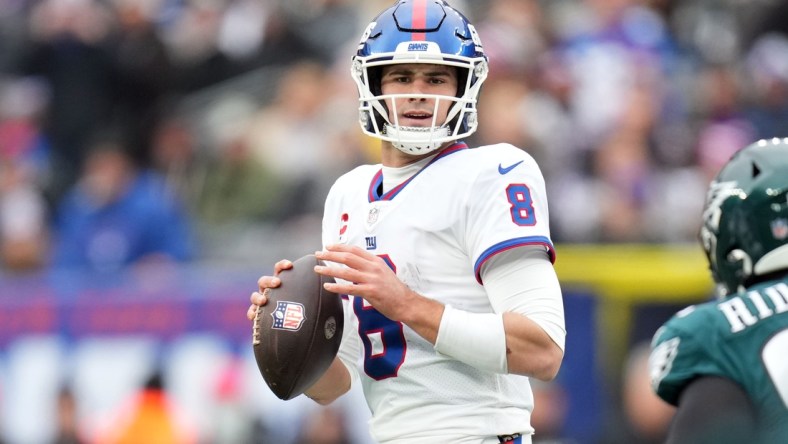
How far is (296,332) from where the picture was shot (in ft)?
12.0

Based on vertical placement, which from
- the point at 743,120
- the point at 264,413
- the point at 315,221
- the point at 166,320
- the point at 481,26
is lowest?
the point at 264,413

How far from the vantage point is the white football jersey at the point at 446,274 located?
354 centimetres

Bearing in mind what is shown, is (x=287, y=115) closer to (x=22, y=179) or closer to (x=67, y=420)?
(x=22, y=179)

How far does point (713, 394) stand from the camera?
3.09 metres

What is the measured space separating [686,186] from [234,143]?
312 centimetres

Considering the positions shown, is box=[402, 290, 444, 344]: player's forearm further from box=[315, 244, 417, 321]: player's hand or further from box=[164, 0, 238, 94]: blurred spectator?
box=[164, 0, 238, 94]: blurred spectator

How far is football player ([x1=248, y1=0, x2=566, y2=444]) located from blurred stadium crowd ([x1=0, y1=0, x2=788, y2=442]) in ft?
14.4

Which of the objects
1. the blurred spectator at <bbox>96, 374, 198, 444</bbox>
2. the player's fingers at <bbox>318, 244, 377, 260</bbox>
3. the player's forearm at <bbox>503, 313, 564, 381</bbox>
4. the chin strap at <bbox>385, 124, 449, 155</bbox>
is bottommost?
the blurred spectator at <bbox>96, 374, 198, 444</bbox>

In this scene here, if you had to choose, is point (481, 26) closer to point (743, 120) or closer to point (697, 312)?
point (743, 120)

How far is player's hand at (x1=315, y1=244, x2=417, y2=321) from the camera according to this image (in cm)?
340

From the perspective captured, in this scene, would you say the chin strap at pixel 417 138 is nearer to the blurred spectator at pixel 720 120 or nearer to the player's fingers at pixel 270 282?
the player's fingers at pixel 270 282

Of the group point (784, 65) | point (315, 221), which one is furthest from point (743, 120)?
point (315, 221)

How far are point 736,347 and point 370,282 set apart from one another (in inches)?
34.1

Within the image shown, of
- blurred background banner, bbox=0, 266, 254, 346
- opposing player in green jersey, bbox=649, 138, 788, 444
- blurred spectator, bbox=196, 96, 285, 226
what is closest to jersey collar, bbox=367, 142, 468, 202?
opposing player in green jersey, bbox=649, 138, 788, 444
